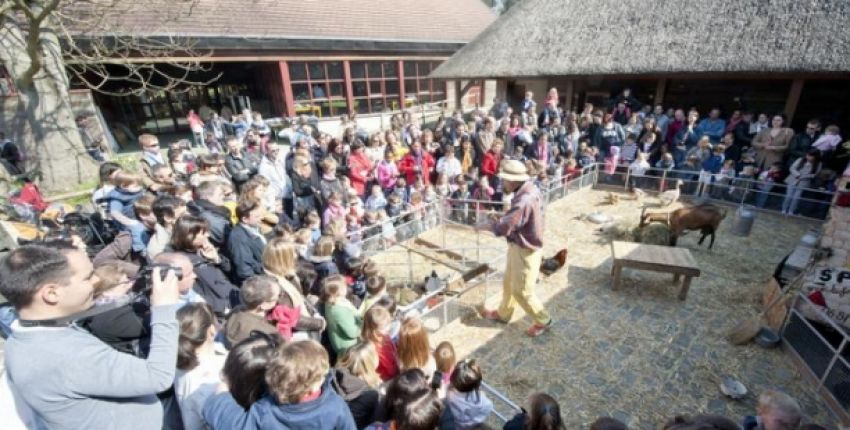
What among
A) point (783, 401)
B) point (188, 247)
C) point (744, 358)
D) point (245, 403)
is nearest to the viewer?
point (245, 403)

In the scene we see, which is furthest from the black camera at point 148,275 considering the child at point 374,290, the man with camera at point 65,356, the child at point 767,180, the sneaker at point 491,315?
the child at point 767,180

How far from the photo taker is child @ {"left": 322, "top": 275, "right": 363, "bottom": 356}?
11.2 feet

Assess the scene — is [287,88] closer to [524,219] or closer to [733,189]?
[524,219]

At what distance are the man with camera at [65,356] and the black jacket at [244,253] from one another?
186 centimetres

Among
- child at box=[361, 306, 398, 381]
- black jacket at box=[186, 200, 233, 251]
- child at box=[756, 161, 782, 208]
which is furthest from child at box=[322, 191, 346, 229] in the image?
child at box=[756, 161, 782, 208]

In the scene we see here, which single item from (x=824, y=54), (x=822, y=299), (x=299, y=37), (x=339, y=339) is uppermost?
(x=299, y=37)

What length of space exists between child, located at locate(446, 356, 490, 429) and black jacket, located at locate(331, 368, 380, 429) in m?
0.60

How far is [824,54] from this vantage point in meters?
8.62

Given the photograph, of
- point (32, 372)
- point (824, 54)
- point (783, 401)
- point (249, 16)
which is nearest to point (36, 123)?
point (249, 16)

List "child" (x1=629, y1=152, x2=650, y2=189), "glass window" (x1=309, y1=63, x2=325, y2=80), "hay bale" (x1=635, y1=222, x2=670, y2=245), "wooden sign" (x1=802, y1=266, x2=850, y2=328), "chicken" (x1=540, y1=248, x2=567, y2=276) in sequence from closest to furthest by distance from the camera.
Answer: "wooden sign" (x1=802, y1=266, x2=850, y2=328) → "chicken" (x1=540, y1=248, x2=567, y2=276) → "hay bale" (x1=635, y1=222, x2=670, y2=245) → "child" (x1=629, y1=152, x2=650, y2=189) → "glass window" (x1=309, y1=63, x2=325, y2=80)

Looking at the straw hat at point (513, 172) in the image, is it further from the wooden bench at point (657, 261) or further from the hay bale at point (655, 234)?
the hay bale at point (655, 234)

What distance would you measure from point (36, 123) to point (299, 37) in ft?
28.6

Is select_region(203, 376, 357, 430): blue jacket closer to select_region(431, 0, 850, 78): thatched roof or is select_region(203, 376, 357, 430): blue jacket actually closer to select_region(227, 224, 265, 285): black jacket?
select_region(227, 224, 265, 285): black jacket

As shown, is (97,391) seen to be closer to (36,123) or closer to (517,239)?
(517,239)
